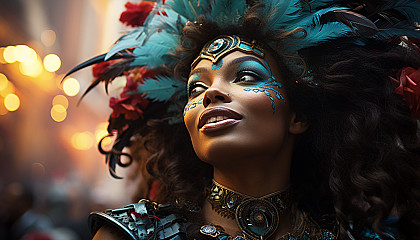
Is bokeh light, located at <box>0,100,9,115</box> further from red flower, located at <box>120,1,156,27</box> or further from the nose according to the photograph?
the nose

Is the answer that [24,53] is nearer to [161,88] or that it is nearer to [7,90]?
[7,90]

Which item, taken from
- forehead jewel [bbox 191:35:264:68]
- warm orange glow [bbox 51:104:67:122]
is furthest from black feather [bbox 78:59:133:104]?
warm orange glow [bbox 51:104:67:122]

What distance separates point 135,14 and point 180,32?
407mm

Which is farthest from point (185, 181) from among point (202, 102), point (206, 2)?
point (206, 2)

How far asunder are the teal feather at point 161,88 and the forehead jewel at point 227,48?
29cm

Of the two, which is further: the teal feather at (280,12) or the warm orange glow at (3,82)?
the warm orange glow at (3,82)

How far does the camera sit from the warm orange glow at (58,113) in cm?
981

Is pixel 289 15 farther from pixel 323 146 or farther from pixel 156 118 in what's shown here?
pixel 156 118

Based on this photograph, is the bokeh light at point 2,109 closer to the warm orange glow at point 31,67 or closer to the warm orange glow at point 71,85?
the warm orange glow at point 31,67

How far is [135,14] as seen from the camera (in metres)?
2.18

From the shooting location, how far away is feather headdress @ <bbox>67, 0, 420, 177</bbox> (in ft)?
5.46

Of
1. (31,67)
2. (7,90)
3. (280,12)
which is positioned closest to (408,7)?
(280,12)

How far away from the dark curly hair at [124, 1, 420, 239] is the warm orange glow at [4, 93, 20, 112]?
291 inches

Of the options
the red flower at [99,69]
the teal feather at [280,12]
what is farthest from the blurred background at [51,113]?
the teal feather at [280,12]
